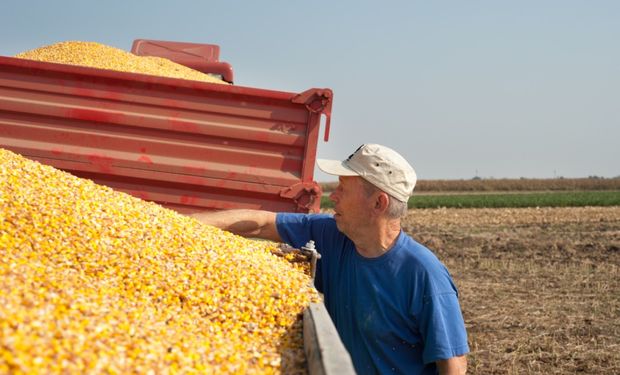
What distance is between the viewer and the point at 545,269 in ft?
38.8

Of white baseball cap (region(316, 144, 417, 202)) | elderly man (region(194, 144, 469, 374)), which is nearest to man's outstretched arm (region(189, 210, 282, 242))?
elderly man (region(194, 144, 469, 374))

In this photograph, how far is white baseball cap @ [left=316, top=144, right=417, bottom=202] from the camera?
3.76m

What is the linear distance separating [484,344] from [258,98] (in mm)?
3413

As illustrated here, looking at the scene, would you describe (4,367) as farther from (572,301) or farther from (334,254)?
(572,301)

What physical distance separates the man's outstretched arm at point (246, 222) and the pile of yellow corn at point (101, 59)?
265cm

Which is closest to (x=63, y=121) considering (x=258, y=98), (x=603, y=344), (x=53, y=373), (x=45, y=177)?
(x=258, y=98)

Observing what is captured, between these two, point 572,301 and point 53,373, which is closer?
point 53,373

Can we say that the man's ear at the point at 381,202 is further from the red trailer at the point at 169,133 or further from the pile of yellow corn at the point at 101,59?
the pile of yellow corn at the point at 101,59

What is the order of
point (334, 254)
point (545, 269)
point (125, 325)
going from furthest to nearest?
1. point (545, 269)
2. point (334, 254)
3. point (125, 325)

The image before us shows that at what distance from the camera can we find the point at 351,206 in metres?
3.87

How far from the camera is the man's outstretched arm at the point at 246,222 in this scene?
4.36m

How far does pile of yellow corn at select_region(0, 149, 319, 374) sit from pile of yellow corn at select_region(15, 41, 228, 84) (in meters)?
2.85

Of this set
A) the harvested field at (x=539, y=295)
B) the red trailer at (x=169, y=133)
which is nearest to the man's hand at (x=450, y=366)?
the red trailer at (x=169, y=133)

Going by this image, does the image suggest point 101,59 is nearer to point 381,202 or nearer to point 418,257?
point 381,202
